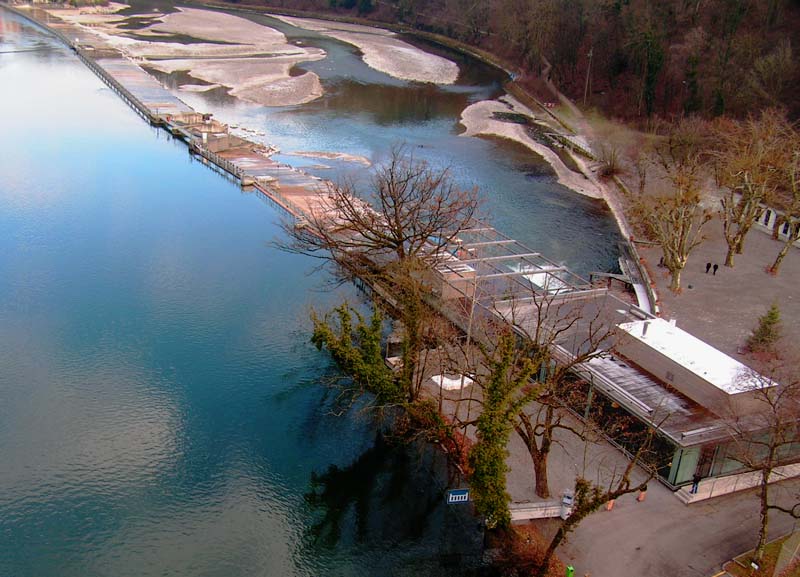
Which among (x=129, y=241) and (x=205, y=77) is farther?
(x=205, y=77)

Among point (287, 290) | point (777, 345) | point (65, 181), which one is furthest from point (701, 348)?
point (65, 181)

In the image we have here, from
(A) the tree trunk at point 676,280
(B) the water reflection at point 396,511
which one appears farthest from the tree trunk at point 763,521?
(A) the tree trunk at point 676,280

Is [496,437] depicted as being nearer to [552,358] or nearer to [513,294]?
[552,358]

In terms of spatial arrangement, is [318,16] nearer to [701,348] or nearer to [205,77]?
[205,77]

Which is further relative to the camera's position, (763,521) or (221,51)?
(221,51)

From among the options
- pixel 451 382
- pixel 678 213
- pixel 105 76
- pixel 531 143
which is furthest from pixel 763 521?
pixel 105 76
